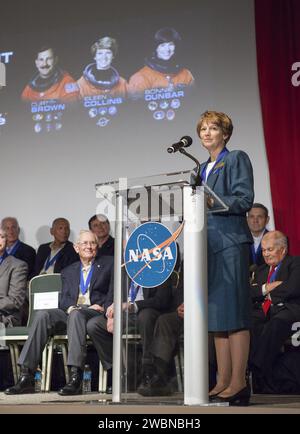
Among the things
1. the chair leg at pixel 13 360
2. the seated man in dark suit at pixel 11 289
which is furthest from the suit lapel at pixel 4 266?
the chair leg at pixel 13 360

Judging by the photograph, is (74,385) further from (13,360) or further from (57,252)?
(57,252)

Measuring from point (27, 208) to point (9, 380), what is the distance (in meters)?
1.77

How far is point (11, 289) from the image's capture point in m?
5.41

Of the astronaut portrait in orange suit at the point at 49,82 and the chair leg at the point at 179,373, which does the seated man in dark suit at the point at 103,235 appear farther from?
the chair leg at the point at 179,373

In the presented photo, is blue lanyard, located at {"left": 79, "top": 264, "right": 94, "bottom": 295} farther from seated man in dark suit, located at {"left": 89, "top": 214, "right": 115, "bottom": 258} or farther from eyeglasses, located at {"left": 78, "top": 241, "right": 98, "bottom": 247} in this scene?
seated man in dark suit, located at {"left": 89, "top": 214, "right": 115, "bottom": 258}

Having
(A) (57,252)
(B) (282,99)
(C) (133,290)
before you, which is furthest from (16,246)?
(C) (133,290)

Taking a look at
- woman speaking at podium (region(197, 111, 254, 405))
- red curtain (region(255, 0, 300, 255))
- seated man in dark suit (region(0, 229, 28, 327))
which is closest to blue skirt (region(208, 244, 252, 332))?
woman speaking at podium (region(197, 111, 254, 405))

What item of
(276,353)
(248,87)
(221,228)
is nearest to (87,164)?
(248,87)

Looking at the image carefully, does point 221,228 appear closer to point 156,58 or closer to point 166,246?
point 166,246

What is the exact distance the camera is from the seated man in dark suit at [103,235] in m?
5.66

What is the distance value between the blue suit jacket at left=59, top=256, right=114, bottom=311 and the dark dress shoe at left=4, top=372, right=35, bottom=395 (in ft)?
2.04

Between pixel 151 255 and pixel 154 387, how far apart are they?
54 cm

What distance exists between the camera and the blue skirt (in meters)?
3.09

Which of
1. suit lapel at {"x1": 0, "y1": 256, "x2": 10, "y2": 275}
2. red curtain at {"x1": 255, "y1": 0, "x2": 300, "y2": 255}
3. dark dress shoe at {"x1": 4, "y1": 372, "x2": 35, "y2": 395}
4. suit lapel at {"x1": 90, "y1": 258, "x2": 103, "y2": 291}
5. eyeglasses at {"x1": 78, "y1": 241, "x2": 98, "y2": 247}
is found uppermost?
red curtain at {"x1": 255, "y1": 0, "x2": 300, "y2": 255}
